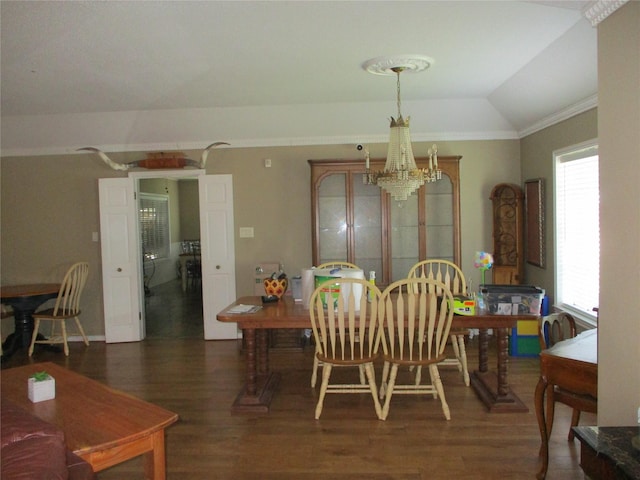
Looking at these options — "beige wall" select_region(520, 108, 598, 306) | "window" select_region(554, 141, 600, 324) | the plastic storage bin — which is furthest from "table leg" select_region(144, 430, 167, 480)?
"beige wall" select_region(520, 108, 598, 306)

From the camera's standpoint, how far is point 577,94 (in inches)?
155

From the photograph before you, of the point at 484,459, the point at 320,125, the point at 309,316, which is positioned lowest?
the point at 484,459

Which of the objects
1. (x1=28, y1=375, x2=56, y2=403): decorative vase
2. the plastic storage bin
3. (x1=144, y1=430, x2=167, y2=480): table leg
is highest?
the plastic storage bin

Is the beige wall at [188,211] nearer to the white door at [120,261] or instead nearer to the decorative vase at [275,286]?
the white door at [120,261]

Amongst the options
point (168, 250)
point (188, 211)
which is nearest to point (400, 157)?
point (168, 250)

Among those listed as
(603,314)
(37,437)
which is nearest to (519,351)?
(603,314)

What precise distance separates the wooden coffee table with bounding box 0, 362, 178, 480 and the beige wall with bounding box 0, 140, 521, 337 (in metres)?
3.56

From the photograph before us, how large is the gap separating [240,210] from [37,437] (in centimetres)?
462

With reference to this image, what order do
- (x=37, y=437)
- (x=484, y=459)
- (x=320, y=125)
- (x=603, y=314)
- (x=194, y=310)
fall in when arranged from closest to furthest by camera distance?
(x=37, y=437), (x=603, y=314), (x=484, y=459), (x=320, y=125), (x=194, y=310)

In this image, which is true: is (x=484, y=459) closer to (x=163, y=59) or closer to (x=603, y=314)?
(x=603, y=314)

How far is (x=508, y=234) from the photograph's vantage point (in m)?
5.40

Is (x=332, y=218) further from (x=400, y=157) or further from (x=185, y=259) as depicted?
(x=185, y=259)

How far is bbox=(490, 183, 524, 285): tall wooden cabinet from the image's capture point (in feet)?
17.3

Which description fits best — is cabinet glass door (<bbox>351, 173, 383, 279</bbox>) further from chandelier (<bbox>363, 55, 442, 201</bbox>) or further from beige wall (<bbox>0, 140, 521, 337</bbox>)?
chandelier (<bbox>363, 55, 442, 201</bbox>)
